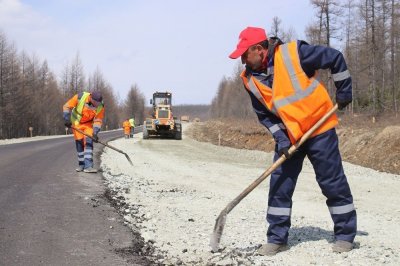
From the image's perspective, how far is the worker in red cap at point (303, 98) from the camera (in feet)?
13.2

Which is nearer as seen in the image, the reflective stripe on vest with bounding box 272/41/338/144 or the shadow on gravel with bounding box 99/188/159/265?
the reflective stripe on vest with bounding box 272/41/338/144

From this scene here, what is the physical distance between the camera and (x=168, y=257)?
4246mm

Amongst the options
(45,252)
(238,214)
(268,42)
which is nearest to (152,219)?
(238,214)

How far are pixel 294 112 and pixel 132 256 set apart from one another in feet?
6.63

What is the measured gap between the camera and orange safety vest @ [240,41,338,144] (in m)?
4.04

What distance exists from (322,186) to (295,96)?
2.84 feet

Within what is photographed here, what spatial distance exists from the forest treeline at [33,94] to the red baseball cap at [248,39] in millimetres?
55005

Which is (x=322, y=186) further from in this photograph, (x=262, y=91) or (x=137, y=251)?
(x=137, y=251)

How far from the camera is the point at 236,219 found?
5652mm

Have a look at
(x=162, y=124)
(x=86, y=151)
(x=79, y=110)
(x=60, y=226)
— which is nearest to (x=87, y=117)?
(x=79, y=110)

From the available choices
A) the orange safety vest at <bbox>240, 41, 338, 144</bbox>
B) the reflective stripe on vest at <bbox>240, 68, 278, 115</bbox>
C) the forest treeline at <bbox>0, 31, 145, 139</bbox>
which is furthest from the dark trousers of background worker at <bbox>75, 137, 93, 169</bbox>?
the forest treeline at <bbox>0, 31, 145, 139</bbox>

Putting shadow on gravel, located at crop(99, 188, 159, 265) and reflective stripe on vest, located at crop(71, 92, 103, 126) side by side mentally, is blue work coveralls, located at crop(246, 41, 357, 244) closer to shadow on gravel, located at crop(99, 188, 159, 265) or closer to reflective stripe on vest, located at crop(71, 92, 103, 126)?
shadow on gravel, located at crop(99, 188, 159, 265)

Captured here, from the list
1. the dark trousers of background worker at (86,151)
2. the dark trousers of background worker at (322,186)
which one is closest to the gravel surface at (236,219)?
the dark trousers of background worker at (322,186)

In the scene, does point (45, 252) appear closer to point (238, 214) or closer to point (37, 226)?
point (37, 226)
